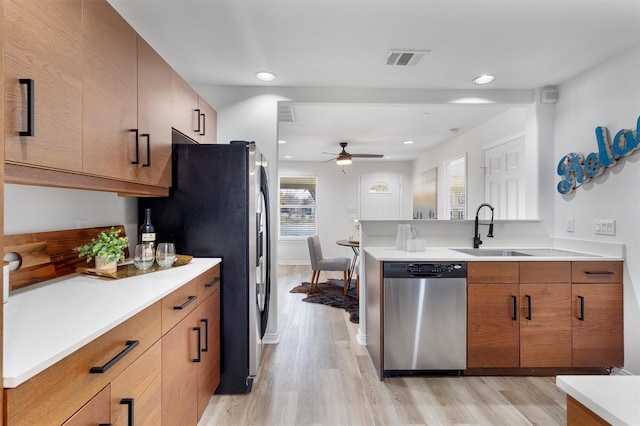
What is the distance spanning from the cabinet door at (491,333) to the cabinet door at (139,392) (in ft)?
6.65

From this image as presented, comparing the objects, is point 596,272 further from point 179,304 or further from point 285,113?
point 285,113

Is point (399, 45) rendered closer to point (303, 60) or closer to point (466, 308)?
point (303, 60)

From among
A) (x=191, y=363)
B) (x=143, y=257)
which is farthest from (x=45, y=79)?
(x=191, y=363)

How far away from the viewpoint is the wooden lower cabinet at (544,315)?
7.82 ft

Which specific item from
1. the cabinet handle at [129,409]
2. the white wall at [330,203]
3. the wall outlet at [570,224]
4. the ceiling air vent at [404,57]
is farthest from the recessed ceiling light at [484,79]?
the white wall at [330,203]

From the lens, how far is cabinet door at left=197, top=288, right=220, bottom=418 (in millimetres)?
1807

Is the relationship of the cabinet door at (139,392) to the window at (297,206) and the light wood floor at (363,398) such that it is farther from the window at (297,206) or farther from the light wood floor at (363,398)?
the window at (297,206)

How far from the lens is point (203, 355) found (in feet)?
6.02

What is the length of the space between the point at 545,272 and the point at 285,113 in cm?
279

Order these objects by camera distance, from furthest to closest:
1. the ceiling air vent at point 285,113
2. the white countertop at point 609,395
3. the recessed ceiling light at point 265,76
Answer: the ceiling air vent at point 285,113 < the recessed ceiling light at point 265,76 < the white countertop at point 609,395

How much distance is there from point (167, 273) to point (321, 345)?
1751 mm

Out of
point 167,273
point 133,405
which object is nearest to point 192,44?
point 167,273

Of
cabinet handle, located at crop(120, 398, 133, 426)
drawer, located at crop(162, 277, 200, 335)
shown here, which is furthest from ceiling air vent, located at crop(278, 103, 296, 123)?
cabinet handle, located at crop(120, 398, 133, 426)

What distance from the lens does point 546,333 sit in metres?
2.39
